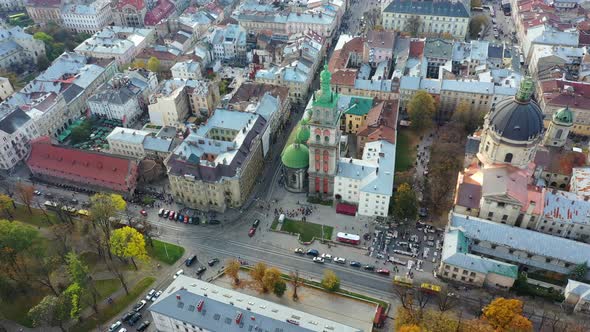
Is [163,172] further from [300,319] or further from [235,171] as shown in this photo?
[300,319]

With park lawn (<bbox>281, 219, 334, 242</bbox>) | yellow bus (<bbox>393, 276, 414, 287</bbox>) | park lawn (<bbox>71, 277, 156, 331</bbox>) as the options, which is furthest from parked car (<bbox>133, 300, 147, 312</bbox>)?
yellow bus (<bbox>393, 276, 414, 287</bbox>)

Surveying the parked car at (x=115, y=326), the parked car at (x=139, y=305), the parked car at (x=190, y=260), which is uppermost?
the parked car at (x=190, y=260)

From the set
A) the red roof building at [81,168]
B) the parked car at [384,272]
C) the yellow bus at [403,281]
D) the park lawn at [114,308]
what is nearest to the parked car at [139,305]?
the park lawn at [114,308]

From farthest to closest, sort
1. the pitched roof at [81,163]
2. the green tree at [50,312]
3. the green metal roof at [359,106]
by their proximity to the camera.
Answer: the green metal roof at [359,106], the pitched roof at [81,163], the green tree at [50,312]

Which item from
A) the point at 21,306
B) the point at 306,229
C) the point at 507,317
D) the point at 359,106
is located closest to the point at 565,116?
the point at 359,106

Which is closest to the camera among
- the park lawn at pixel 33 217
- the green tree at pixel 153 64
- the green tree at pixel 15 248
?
the green tree at pixel 15 248

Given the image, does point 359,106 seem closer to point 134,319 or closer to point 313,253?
point 313,253

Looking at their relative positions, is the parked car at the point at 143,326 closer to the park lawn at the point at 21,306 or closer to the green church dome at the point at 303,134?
the park lawn at the point at 21,306
